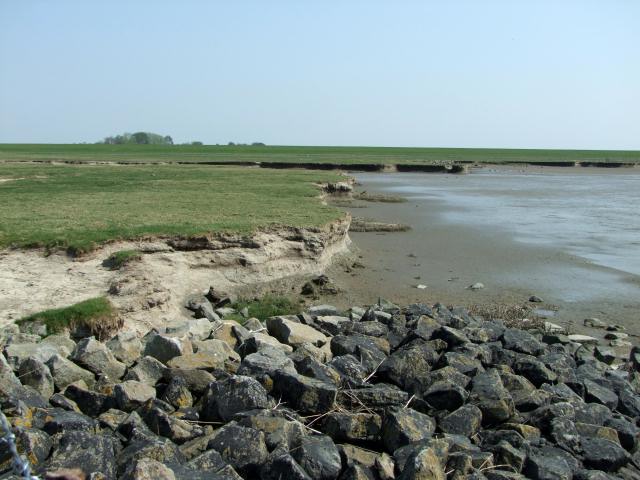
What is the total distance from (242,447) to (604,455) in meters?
2.93

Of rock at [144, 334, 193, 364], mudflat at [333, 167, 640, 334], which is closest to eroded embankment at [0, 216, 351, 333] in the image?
mudflat at [333, 167, 640, 334]

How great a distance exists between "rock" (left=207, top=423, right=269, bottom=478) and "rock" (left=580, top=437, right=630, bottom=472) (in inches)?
105

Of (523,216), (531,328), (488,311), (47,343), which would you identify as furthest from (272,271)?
(523,216)

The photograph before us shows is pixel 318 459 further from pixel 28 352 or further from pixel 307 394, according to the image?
pixel 28 352

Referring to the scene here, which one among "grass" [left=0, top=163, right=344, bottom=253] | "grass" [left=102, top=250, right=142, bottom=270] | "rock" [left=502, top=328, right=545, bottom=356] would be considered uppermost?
"grass" [left=0, top=163, right=344, bottom=253]

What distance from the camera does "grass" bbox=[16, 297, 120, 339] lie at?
8.34 m

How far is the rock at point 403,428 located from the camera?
16.3ft

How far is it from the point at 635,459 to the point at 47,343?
595cm

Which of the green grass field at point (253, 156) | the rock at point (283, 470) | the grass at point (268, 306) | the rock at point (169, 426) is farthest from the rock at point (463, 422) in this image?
the green grass field at point (253, 156)

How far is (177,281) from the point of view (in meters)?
10.8

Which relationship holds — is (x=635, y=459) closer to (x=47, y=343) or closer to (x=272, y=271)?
(x=47, y=343)

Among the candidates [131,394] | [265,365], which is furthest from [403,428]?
[131,394]

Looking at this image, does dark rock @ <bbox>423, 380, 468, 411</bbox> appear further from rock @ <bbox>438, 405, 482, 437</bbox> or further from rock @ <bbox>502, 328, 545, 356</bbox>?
rock @ <bbox>502, 328, 545, 356</bbox>

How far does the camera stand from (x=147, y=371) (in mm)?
5953
